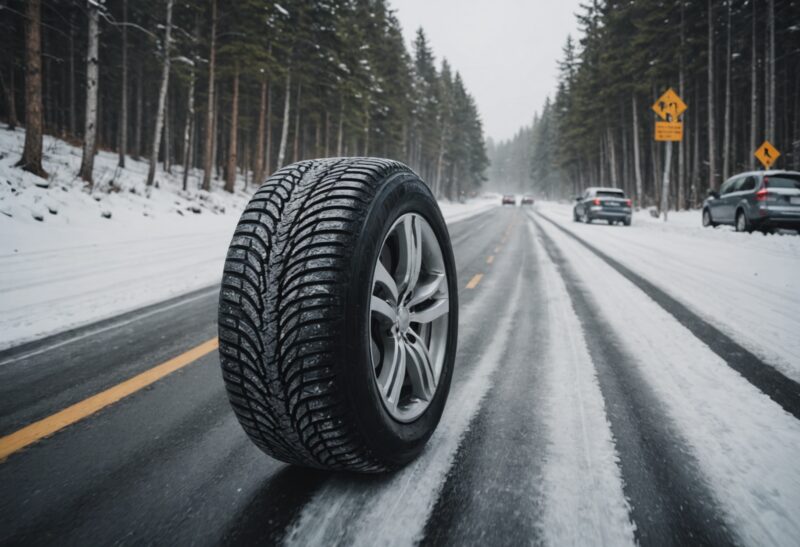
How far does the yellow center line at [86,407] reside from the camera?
178 centimetres

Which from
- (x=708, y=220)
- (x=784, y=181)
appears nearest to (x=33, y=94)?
(x=784, y=181)

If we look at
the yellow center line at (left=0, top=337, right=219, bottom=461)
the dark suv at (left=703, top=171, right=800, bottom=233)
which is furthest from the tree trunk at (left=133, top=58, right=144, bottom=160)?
the dark suv at (left=703, top=171, right=800, bottom=233)

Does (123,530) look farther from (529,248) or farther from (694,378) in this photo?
(529,248)

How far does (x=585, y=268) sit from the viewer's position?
7504mm

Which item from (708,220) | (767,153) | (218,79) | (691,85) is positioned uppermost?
(691,85)

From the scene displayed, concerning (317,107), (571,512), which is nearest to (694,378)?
(571,512)

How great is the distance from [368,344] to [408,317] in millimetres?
477

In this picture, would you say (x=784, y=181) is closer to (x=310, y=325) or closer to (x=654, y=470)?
(x=654, y=470)

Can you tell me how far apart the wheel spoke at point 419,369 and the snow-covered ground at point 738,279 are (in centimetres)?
249

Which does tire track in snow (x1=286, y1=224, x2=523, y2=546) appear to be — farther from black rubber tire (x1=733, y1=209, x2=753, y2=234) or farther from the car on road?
the car on road

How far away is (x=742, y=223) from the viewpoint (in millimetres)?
12781

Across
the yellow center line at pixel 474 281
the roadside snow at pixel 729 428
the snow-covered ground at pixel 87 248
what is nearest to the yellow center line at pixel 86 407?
the snow-covered ground at pixel 87 248

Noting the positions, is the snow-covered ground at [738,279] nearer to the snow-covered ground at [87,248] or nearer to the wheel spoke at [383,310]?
the wheel spoke at [383,310]

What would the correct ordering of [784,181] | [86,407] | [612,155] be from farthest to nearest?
1. [612,155]
2. [784,181]
3. [86,407]
